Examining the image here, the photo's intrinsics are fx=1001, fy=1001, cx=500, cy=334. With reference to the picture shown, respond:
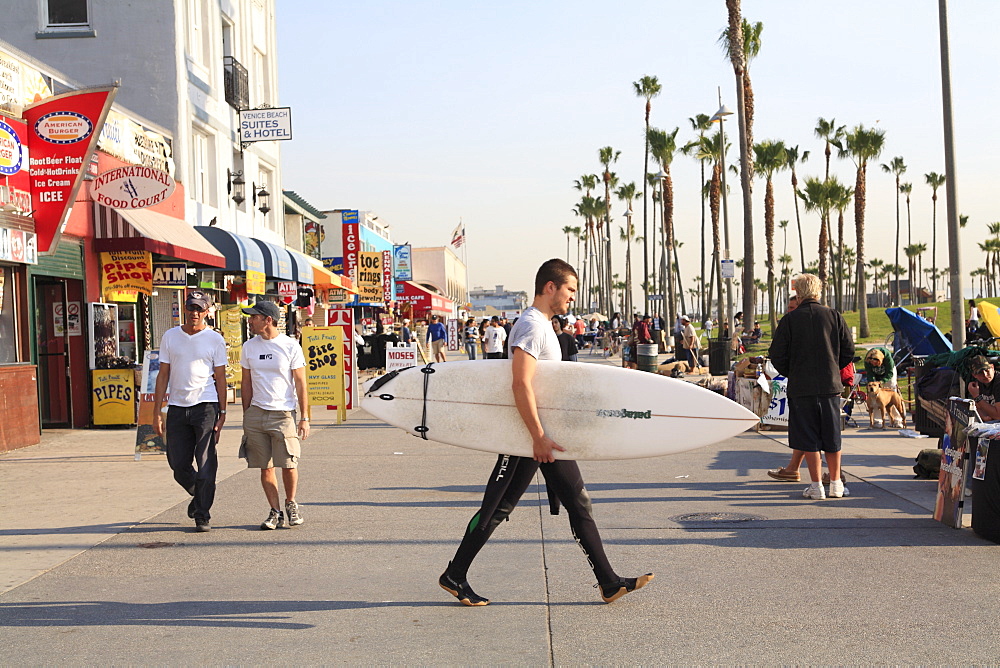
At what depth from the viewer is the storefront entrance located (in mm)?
15125

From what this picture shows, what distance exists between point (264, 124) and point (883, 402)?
616 inches

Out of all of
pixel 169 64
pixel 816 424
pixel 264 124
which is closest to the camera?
pixel 816 424

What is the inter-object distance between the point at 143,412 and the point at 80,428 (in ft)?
12.4

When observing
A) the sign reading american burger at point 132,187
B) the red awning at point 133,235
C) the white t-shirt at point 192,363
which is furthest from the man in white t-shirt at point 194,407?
the red awning at point 133,235

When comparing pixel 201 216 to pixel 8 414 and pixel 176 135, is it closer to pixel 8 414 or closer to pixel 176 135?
pixel 176 135

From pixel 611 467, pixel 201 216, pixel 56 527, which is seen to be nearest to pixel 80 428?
pixel 201 216

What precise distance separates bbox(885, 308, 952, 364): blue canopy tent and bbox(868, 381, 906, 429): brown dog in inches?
31.5

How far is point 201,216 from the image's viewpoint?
20469 millimetres

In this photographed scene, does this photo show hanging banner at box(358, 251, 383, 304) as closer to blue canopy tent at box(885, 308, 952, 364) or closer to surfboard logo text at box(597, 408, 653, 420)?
blue canopy tent at box(885, 308, 952, 364)

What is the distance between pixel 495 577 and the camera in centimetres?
593

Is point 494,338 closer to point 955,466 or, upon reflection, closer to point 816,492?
point 816,492

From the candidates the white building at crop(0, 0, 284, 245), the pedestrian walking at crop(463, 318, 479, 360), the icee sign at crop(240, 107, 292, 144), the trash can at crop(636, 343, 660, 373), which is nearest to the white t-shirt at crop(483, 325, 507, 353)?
the trash can at crop(636, 343, 660, 373)

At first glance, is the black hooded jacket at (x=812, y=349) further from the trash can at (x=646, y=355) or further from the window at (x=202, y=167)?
the trash can at (x=646, y=355)

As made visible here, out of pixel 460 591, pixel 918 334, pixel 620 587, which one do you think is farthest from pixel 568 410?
pixel 918 334
